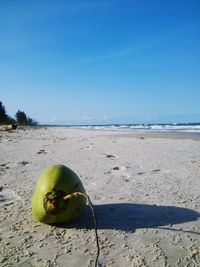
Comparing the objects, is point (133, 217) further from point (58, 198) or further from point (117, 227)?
point (58, 198)

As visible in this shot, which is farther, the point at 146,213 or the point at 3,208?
the point at 3,208

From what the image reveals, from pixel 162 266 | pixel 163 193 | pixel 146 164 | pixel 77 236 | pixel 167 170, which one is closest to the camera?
pixel 162 266

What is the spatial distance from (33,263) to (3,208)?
4.10ft

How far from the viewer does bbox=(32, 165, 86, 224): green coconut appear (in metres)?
2.33

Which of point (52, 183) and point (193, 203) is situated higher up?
point (52, 183)

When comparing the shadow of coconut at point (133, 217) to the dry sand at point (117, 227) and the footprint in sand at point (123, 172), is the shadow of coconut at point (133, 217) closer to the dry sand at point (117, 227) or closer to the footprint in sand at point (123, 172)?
the dry sand at point (117, 227)

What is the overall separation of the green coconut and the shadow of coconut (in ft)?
0.56

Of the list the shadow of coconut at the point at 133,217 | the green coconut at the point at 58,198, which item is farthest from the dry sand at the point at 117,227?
the green coconut at the point at 58,198

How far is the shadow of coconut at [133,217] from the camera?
99.3 inches

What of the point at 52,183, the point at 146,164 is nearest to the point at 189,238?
the point at 52,183

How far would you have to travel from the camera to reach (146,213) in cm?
281

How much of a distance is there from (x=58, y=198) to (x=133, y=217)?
2.66 ft

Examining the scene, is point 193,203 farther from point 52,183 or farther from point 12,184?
point 12,184

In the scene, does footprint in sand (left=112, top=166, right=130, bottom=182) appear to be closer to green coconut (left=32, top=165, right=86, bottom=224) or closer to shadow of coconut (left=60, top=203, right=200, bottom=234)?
shadow of coconut (left=60, top=203, right=200, bottom=234)
